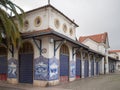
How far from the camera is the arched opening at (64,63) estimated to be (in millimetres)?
17984

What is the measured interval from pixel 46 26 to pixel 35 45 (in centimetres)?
189

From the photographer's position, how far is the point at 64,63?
729 inches

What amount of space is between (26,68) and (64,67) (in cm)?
356

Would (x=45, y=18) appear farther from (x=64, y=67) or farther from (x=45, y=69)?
(x=64, y=67)

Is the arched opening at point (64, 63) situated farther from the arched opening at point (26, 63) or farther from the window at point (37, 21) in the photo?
the window at point (37, 21)

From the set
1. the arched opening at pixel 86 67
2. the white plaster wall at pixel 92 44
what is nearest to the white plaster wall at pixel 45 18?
the arched opening at pixel 86 67

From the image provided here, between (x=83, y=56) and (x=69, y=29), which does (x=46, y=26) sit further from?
(x=83, y=56)

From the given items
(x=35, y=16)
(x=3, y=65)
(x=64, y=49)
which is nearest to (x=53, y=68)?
(x=64, y=49)

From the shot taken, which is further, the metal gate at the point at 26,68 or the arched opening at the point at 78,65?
the arched opening at the point at 78,65

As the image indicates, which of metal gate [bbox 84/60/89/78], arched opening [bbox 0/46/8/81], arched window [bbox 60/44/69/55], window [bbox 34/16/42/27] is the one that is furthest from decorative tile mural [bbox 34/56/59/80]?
metal gate [bbox 84/60/89/78]

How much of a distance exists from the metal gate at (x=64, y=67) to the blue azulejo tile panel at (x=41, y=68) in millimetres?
2566

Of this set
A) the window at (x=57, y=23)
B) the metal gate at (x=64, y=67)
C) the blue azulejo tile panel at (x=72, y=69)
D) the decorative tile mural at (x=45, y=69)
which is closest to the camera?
the decorative tile mural at (x=45, y=69)

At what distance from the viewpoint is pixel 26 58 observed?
1720 centimetres

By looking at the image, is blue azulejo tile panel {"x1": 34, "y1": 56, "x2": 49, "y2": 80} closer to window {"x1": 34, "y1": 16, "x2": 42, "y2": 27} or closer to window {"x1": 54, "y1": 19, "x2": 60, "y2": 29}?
window {"x1": 34, "y1": 16, "x2": 42, "y2": 27}
